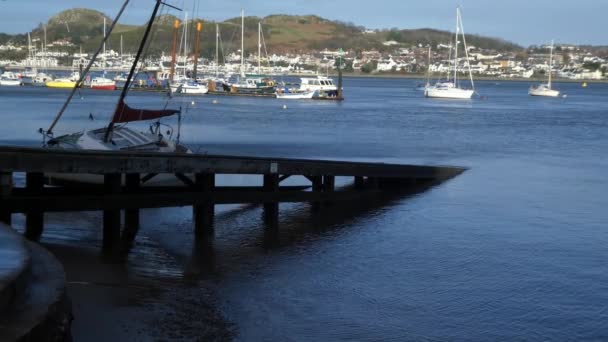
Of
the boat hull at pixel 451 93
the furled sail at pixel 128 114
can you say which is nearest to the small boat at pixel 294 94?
the boat hull at pixel 451 93

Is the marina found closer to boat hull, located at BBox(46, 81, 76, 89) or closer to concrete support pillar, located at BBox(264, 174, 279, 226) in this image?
concrete support pillar, located at BBox(264, 174, 279, 226)

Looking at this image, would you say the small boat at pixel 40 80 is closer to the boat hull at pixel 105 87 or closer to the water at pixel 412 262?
the boat hull at pixel 105 87

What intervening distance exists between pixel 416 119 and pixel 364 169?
47.7 meters

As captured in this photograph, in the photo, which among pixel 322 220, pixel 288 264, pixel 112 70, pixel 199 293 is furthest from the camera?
pixel 112 70

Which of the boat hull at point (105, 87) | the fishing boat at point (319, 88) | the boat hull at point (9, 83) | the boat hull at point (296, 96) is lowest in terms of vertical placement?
the boat hull at point (9, 83)

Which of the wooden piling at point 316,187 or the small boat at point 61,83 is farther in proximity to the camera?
the small boat at point 61,83

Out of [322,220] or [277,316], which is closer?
[277,316]

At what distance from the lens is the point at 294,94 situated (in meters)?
98.1

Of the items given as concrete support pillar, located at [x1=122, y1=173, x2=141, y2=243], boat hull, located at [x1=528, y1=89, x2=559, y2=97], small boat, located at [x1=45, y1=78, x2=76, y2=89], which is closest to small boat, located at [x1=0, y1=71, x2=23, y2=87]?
small boat, located at [x1=45, y1=78, x2=76, y2=89]

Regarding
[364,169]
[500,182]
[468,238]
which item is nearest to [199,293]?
[468,238]

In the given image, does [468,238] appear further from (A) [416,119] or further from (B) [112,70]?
(B) [112,70]

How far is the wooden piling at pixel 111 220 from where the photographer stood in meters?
15.0

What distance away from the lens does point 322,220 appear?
1950cm

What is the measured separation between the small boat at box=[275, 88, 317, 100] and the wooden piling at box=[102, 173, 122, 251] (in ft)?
270
